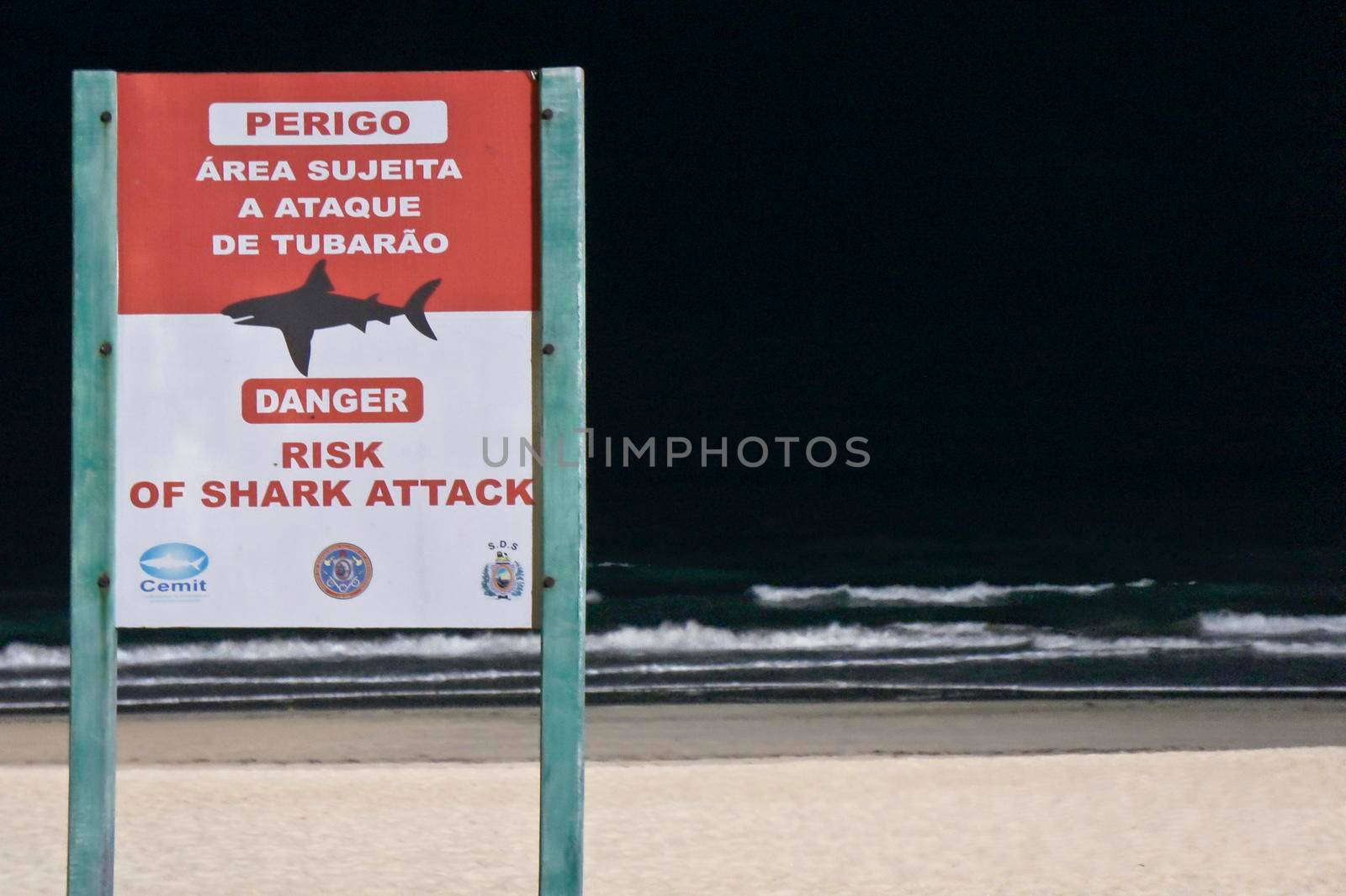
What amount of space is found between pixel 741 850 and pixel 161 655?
1008 cm

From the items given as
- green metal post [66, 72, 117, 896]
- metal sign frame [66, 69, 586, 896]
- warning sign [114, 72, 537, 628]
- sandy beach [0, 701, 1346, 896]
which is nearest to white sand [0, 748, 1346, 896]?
sandy beach [0, 701, 1346, 896]

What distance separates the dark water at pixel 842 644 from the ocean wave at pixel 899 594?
20 mm

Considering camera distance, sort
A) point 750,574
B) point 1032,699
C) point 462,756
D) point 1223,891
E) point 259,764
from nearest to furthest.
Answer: point 1223,891 → point 259,764 → point 462,756 → point 1032,699 → point 750,574

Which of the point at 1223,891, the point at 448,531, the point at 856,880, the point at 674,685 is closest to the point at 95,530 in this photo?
the point at 448,531

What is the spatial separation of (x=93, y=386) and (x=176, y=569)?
18.2 inches

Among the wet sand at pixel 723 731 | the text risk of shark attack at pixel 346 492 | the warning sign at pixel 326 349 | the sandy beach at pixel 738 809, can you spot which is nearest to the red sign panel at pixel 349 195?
the warning sign at pixel 326 349

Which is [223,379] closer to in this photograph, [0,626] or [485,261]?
[485,261]

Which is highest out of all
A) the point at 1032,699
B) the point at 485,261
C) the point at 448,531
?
the point at 485,261

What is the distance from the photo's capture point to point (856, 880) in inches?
210

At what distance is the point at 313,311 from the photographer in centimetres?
307

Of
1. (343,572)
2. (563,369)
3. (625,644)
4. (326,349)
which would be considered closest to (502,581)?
(343,572)

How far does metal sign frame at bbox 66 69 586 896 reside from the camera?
306 centimetres

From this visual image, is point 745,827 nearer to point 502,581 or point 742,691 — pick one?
point 502,581

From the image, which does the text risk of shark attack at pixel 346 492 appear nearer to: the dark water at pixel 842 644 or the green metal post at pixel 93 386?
the green metal post at pixel 93 386
